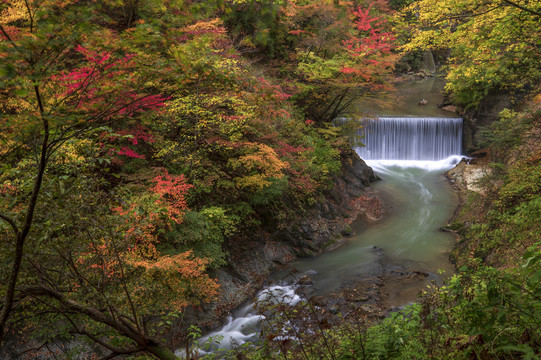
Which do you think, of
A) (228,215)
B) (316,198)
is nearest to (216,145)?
(228,215)

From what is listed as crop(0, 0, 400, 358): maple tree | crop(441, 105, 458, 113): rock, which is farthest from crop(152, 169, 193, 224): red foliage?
crop(441, 105, 458, 113): rock

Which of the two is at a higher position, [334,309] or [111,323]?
[111,323]

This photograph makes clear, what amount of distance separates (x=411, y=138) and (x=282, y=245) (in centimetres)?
1365

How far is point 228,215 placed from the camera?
393 inches

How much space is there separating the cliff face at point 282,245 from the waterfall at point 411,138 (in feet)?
15.8

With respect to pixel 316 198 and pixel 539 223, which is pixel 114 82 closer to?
pixel 539 223

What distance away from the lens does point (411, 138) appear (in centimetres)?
2067

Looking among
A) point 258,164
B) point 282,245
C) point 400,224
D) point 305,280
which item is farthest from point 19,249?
point 400,224

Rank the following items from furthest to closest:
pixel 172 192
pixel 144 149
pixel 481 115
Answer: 1. pixel 481 115
2. pixel 144 149
3. pixel 172 192

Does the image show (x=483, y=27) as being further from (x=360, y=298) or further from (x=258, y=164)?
(x=360, y=298)

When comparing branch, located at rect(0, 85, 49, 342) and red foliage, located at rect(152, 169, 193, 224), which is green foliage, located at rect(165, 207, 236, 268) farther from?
branch, located at rect(0, 85, 49, 342)

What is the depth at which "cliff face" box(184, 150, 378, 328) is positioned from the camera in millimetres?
8791

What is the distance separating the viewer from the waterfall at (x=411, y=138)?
66.0ft

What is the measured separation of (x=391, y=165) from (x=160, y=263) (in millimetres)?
17568
